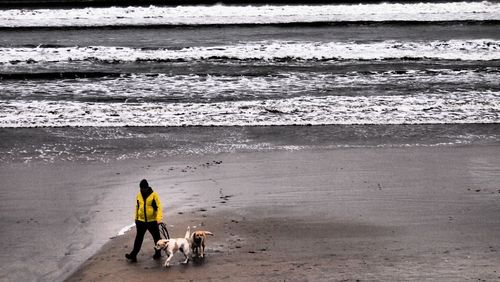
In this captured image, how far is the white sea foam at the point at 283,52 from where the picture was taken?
96.9ft

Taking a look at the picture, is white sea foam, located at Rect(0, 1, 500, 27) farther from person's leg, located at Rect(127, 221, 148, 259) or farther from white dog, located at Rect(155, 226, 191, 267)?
white dog, located at Rect(155, 226, 191, 267)

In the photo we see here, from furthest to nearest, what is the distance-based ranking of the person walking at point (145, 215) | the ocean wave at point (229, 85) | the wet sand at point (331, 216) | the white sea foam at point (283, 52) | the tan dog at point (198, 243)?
1. the white sea foam at point (283, 52)
2. the ocean wave at point (229, 85)
3. the person walking at point (145, 215)
4. the tan dog at point (198, 243)
5. the wet sand at point (331, 216)

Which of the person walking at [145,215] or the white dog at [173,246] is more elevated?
the person walking at [145,215]

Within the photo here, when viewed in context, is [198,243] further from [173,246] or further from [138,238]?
[138,238]

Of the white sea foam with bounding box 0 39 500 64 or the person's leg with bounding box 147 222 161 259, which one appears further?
the white sea foam with bounding box 0 39 500 64

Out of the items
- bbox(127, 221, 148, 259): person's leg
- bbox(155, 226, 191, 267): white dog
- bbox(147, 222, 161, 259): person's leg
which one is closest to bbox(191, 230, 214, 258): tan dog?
bbox(155, 226, 191, 267): white dog

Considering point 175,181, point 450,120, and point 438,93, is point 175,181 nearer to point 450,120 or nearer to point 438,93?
point 450,120

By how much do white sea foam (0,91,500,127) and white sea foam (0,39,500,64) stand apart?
15.5 ft

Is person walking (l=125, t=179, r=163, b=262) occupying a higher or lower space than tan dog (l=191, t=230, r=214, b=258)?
higher

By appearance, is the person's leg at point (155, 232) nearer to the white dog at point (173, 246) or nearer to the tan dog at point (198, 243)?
the white dog at point (173, 246)

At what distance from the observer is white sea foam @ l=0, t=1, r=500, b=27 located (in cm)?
3431

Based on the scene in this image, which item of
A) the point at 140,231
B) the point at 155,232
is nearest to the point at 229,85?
the point at 155,232

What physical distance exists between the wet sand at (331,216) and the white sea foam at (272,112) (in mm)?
3034

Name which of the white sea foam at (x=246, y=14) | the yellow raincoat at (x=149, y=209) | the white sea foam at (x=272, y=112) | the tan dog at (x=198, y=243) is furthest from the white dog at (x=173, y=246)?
the white sea foam at (x=246, y=14)
